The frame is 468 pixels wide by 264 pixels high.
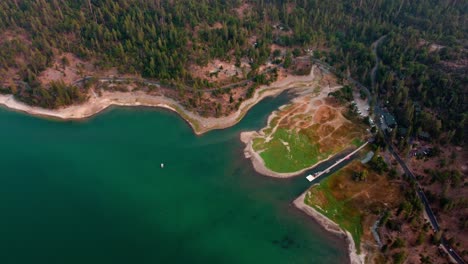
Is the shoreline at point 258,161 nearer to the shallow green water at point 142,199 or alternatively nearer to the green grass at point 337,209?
the shallow green water at point 142,199

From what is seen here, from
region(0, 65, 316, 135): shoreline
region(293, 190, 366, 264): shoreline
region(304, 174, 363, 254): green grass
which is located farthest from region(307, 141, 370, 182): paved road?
region(0, 65, 316, 135): shoreline

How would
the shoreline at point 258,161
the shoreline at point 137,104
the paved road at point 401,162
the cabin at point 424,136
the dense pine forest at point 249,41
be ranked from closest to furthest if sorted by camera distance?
the paved road at point 401,162 → the shoreline at point 258,161 → the cabin at point 424,136 → the shoreline at point 137,104 → the dense pine forest at point 249,41

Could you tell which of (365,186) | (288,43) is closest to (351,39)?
(288,43)

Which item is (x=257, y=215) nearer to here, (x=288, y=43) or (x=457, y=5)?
(x=288, y=43)

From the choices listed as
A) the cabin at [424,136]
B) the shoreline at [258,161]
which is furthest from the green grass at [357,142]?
the cabin at [424,136]

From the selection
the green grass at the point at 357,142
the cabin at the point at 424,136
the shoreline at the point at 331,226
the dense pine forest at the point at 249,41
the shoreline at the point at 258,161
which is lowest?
the shoreline at the point at 331,226

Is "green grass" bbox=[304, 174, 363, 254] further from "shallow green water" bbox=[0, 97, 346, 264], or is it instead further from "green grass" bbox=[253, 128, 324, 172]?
"green grass" bbox=[253, 128, 324, 172]
